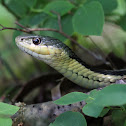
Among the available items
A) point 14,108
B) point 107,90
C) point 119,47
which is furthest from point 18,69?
point 107,90

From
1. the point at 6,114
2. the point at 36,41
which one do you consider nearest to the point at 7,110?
the point at 6,114

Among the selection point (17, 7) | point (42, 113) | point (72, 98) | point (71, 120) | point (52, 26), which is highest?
point (17, 7)

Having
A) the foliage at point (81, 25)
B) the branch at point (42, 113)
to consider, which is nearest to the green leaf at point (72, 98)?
the foliage at point (81, 25)

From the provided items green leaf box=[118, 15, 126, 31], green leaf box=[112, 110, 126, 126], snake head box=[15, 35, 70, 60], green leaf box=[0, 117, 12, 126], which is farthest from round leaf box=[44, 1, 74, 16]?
green leaf box=[0, 117, 12, 126]

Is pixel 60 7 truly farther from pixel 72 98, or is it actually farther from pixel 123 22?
pixel 72 98

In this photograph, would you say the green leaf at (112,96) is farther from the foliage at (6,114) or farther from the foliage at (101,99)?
the foliage at (6,114)

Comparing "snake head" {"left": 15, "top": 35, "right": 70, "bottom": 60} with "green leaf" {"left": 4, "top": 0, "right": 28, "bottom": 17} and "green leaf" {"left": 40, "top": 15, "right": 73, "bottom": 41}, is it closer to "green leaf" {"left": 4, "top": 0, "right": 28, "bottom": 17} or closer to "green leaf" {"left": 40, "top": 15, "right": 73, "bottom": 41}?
"green leaf" {"left": 40, "top": 15, "right": 73, "bottom": 41}
